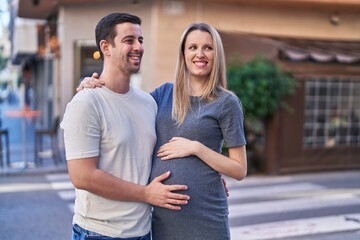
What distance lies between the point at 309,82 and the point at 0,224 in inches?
286

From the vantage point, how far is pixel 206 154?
7.68 feet

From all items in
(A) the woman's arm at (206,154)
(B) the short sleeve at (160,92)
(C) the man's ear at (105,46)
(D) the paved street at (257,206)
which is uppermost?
(C) the man's ear at (105,46)

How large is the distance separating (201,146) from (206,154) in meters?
0.05

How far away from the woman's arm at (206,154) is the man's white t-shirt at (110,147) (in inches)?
4.0

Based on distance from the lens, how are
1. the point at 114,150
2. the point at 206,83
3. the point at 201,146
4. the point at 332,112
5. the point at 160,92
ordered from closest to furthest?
the point at 114,150 < the point at 201,146 < the point at 206,83 < the point at 160,92 < the point at 332,112

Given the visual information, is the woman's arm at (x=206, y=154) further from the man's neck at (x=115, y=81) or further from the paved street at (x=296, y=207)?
the paved street at (x=296, y=207)

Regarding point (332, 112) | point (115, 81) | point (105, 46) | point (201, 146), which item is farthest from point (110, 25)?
point (332, 112)

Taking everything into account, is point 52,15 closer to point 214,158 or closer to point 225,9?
point 225,9

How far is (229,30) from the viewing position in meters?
11.4

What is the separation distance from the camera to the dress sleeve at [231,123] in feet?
7.82

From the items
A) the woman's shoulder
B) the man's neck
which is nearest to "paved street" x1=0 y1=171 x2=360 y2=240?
the woman's shoulder

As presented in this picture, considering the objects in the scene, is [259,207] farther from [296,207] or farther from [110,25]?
[110,25]

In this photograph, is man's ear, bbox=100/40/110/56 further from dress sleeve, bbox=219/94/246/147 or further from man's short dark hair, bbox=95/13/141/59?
dress sleeve, bbox=219/94/246/147

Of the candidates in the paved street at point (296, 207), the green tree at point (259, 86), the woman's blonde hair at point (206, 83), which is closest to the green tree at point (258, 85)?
the green tree at point (259, 86)
